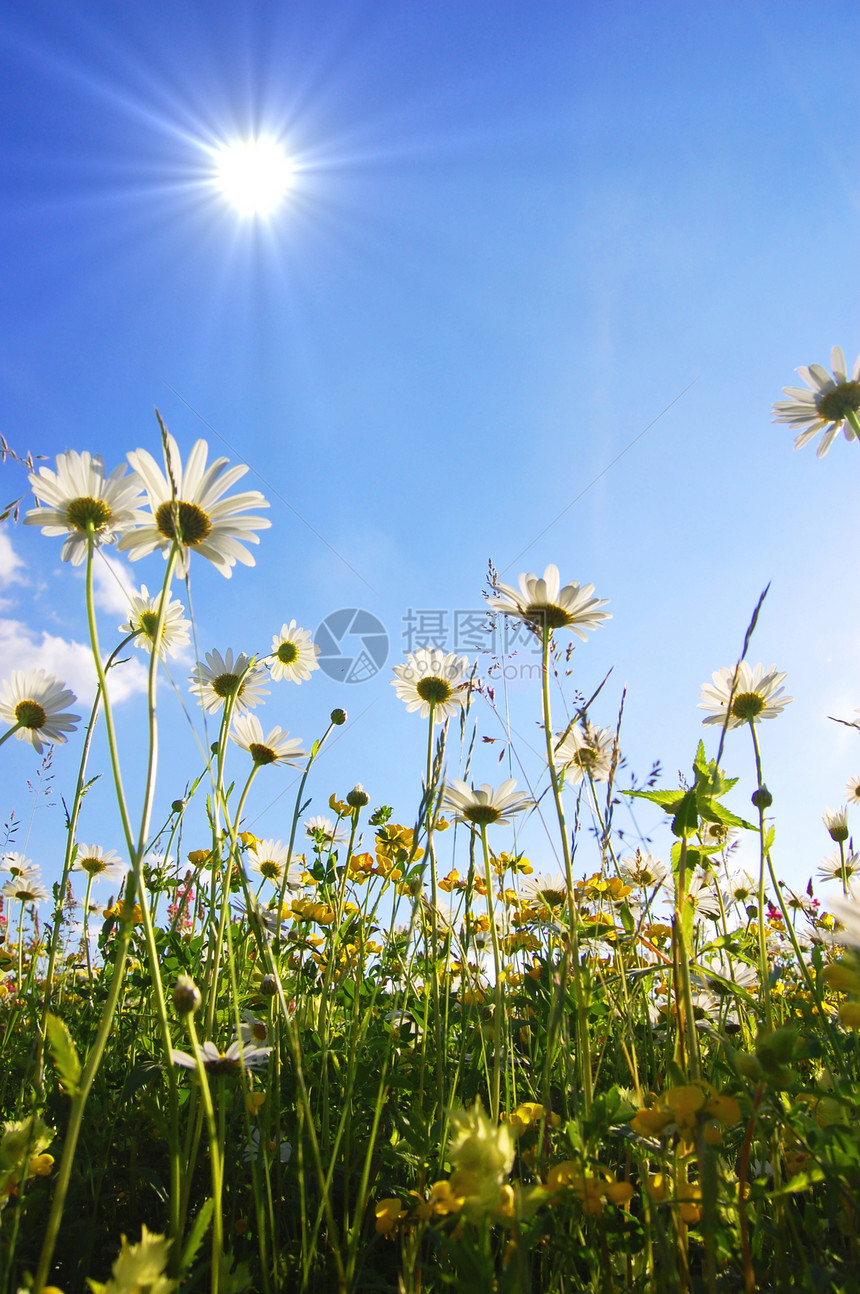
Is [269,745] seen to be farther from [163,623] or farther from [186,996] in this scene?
[186,996]

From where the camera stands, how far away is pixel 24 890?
3426mm

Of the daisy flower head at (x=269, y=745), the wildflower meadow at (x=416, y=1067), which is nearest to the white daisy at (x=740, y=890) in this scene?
the wildflower meadow at (x=416, y=1067)

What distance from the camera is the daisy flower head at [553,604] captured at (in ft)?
6.11

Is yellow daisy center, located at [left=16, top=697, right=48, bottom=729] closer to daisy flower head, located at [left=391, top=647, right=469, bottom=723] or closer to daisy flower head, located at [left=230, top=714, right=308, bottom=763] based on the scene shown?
daisy flower head, located at [left=230, top=714, right=308, bottom=763]

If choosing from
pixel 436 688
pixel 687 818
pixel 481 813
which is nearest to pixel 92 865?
pixel 436 688

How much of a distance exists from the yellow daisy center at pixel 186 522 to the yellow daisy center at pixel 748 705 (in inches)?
65.7

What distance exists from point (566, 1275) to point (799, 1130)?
41 centimetres

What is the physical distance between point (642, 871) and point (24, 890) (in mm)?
2983

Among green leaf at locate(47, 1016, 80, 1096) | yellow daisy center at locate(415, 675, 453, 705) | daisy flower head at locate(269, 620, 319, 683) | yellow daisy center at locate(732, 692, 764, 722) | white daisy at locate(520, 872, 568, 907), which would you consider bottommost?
green leaf at locate(47, 1016, 80, 1096)

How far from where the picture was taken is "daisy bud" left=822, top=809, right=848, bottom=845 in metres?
3.16

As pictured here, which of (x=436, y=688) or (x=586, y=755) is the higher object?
(x=436, y=688)

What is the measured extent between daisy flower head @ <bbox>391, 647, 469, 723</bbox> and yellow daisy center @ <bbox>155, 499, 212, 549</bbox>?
3.34ft

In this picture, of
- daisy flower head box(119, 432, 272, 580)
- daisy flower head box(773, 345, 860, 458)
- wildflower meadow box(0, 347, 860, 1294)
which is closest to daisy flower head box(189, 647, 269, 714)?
wildflower meadow box(0, 347, 860, 1294)

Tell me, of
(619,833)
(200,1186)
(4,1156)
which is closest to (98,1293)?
(4,1156)
